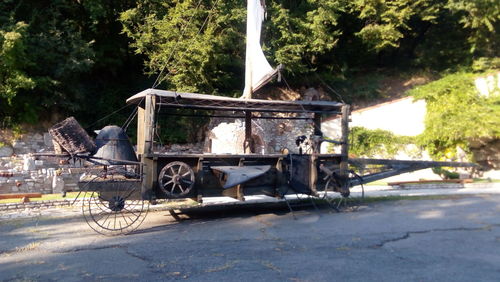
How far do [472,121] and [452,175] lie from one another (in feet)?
13.0

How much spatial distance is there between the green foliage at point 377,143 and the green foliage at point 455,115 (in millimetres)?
1082

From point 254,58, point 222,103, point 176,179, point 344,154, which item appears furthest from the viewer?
point 254,58

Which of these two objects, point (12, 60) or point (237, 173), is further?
point (12, 60)

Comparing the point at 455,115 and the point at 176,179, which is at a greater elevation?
the point at 455,115

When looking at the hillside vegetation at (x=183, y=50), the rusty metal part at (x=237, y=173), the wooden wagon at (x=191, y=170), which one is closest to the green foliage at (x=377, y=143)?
the hillside vegetation at (x=183, y=50)

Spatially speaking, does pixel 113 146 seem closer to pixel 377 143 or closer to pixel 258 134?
pixel 258 134

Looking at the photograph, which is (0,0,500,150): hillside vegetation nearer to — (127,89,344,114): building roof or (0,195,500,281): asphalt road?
(127,89,344,114): building roof

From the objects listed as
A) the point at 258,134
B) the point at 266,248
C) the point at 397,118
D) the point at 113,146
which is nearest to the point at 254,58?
the point at 113,146

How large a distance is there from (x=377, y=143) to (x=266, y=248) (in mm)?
17137

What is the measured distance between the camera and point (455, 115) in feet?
70.8

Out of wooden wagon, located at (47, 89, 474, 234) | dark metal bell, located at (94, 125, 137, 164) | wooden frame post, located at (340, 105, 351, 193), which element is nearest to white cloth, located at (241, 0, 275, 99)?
wooden wagon, located at (47, 89, 474, 234)

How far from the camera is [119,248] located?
702cm

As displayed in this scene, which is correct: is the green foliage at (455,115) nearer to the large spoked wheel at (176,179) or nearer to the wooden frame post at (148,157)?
the large spoked wheel at (176,179)

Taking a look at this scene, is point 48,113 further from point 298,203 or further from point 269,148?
point 298,203
